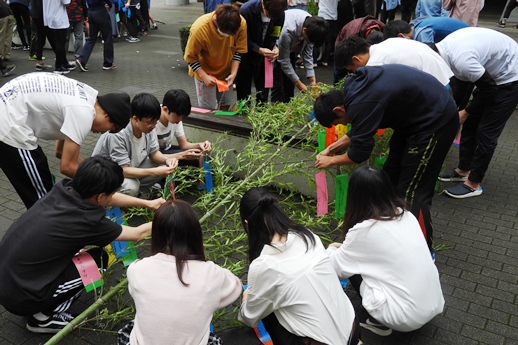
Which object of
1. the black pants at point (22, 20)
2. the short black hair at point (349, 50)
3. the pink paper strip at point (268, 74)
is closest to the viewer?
the short black hair at point (349, 50)

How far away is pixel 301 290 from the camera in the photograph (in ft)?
6.57

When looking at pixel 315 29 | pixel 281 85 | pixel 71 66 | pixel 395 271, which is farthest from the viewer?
pixel 71 66

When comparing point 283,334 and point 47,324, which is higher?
point 283,334

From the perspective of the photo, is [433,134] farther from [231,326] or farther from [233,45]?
[233,45]

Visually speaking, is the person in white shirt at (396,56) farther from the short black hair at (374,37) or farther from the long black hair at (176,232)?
the long black hair at (176,232)

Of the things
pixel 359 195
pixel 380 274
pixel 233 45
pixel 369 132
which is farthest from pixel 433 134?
pixel 233 45

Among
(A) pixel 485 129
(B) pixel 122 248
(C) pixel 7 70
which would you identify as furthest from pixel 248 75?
(C) pixel 7 70

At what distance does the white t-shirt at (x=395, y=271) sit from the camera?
2348 mm

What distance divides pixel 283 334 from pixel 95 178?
128 centimetres

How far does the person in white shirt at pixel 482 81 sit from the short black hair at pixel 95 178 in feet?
10.1

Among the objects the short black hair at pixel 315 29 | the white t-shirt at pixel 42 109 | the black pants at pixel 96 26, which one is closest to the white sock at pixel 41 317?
the white t-shirt at pixel 42 109

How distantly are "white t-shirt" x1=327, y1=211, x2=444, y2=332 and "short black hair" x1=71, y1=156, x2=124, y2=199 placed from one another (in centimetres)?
133

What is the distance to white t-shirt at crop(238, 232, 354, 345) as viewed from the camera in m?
2.01

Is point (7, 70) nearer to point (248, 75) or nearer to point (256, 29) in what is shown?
point (248, 75)
